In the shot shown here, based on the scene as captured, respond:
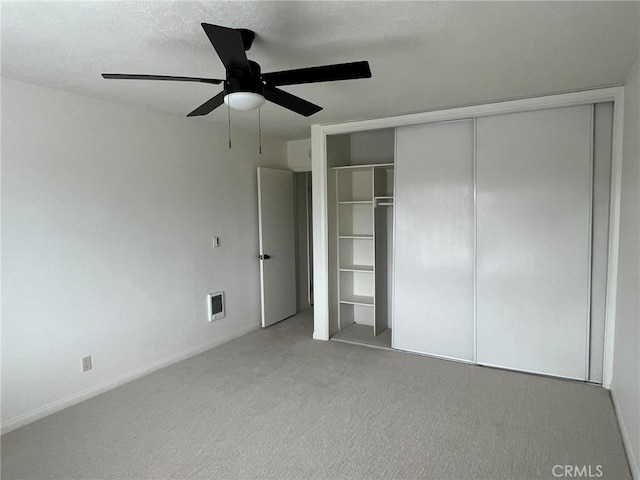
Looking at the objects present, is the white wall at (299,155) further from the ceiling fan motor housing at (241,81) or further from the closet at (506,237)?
the ceiling fan motor housing at (241,81)

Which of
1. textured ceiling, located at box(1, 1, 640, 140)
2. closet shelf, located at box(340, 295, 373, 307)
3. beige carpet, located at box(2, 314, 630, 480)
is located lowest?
beige carpet, located at box(2, 314, 630, 480)

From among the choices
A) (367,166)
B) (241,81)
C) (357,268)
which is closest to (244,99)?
(241,81)

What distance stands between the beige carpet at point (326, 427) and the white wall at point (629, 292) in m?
0.17

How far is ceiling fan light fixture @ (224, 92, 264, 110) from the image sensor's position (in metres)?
1.93

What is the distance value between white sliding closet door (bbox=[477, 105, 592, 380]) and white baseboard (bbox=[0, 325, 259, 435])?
2817 mm

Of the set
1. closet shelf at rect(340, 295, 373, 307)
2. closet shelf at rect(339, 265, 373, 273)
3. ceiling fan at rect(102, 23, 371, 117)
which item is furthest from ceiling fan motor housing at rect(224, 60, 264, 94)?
closet shelf at rect(340, 295, 373, 307)

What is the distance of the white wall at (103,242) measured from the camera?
9.07 ft

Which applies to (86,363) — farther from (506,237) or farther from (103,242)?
(506,237)

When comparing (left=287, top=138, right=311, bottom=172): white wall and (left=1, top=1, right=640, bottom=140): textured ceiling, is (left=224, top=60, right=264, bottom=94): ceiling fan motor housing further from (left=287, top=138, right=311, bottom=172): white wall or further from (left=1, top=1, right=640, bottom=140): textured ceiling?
(left=287, top=138, right=311, bottom=172): white wall

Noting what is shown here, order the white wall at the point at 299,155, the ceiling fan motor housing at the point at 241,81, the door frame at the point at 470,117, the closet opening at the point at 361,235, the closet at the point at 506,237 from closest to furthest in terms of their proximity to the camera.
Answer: the ceiling fan motor housing at the point at 241,81 < the door frame at the point at 470,117 < the closet at the point at 506,237 < the closet opening at the point at 361,235 < the white wall at the point at 299,155

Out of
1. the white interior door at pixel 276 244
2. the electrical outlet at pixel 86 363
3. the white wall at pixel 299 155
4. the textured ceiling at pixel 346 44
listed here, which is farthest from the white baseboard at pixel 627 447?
the white wall at pixel 299 155

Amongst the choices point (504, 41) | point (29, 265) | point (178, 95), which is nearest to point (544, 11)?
point (504, 41)

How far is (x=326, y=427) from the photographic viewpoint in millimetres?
2701
